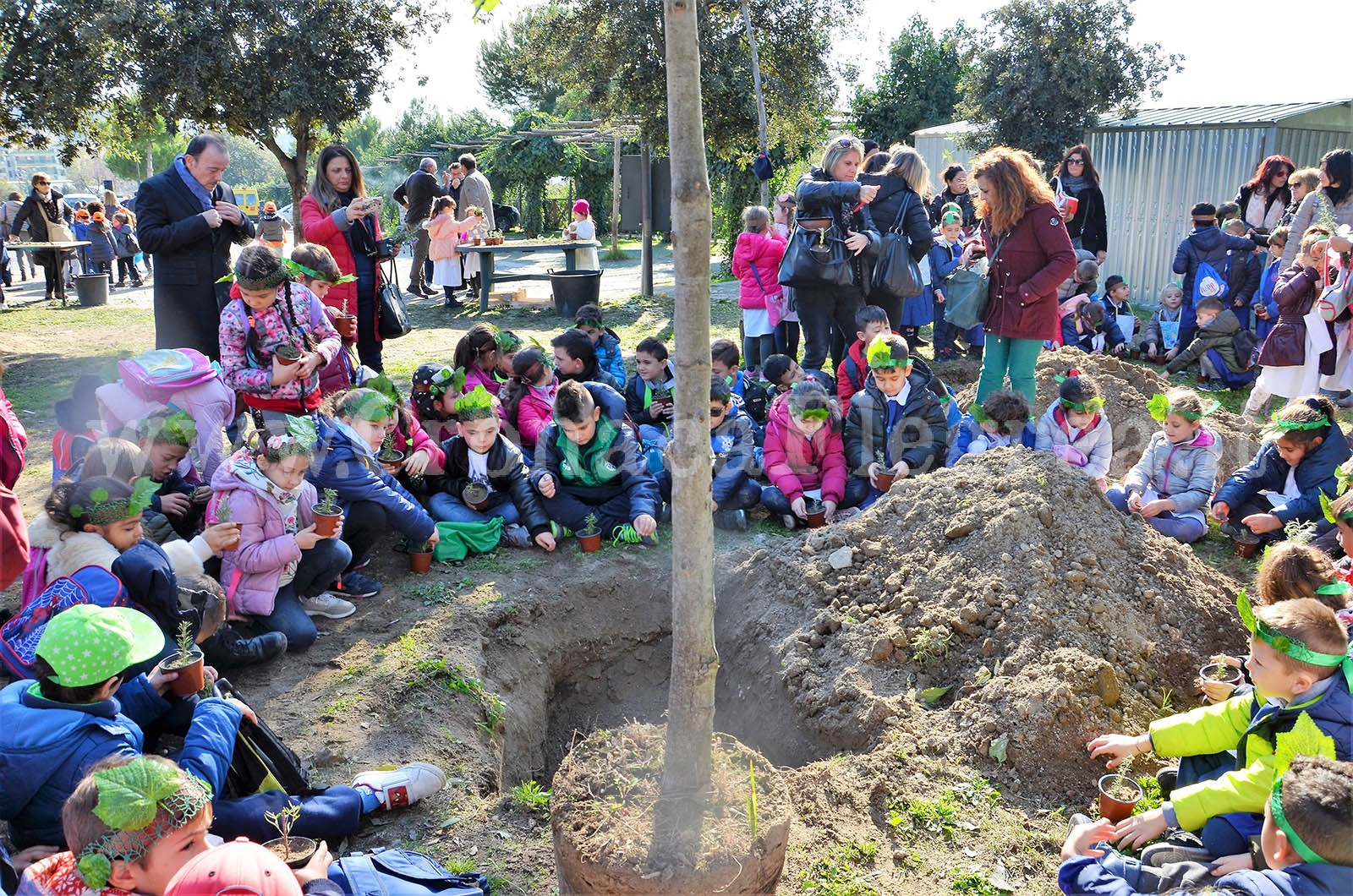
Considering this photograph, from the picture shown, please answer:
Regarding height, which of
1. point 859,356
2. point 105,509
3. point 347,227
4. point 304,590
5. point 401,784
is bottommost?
point 401,784

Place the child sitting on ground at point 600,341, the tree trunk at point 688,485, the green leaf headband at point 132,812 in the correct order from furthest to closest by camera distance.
Result: the child sitting on ground at point 600,341 < the tree trunk at point 688,485 < the green leaf headband at point 132,812

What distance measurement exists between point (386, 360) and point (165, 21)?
4.39m

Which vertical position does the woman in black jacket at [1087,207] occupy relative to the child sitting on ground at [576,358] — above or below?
above

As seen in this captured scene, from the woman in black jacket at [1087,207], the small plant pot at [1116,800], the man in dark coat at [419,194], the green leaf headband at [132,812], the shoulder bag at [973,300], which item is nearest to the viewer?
the green leaf headband at [132,812]

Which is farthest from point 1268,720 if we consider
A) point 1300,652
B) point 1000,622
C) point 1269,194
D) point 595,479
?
point 1269,194

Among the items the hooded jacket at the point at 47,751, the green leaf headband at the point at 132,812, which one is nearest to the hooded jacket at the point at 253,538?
the hooded jacket at the point at 47,751

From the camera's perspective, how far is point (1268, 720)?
2971 mm

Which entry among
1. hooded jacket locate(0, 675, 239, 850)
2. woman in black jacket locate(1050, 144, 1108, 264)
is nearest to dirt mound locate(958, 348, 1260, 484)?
woman in black jacket locate(1050, 144, 1108, 264)

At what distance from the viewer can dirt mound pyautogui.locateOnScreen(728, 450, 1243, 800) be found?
12.4ft

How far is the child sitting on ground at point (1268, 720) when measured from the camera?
2850 mm

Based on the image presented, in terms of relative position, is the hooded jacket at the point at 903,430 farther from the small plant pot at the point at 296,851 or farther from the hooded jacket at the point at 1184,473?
the small plant pot at the point at 296,851

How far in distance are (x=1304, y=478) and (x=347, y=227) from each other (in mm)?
6407

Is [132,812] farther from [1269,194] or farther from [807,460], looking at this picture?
[1269,194]

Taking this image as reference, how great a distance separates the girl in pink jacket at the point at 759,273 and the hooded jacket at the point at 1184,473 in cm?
371
